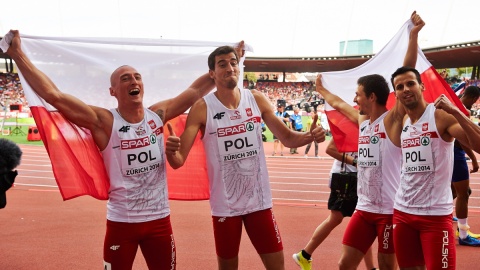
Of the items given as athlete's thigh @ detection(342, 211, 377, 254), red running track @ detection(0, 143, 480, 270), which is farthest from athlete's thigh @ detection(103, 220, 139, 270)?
red running track @ detection(0, 143, 480, 270)

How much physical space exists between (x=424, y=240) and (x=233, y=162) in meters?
1.61

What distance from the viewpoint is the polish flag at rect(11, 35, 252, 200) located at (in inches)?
165

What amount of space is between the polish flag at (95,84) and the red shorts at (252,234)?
84 cm

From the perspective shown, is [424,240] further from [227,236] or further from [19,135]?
[19,135]

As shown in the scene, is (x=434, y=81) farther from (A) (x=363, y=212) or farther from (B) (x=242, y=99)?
(B) (x=242, y=99)

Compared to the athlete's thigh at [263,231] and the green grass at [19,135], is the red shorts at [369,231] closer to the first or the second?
the athlete's thigh at [263,231]

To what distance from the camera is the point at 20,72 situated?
3881 millimetres

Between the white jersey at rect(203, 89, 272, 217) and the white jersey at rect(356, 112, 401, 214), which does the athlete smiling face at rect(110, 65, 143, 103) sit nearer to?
the white jersey at rect(203, 89, 272, 217)

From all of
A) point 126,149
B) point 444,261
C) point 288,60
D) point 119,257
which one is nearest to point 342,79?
point 444,261

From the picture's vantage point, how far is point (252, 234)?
412cm

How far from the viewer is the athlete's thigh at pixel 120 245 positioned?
3.63 m

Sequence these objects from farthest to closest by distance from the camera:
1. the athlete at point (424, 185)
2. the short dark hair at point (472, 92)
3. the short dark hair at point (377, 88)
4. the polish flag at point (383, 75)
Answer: the short dark hair at point (472, 92), the polish flag at point (383, 75), the short dark hair at point (377, 88), the athlete at point (424, 185)

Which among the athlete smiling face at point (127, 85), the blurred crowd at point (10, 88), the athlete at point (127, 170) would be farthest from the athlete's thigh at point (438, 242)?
the blurred crowd at point (10, 88)

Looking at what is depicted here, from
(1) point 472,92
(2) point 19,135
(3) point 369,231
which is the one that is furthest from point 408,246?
(2) point 19,135
